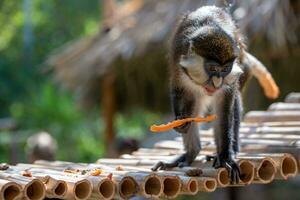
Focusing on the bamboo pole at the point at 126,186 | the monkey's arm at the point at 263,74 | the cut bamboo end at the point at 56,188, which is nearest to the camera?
the cut bamboo end at the point at 56,188

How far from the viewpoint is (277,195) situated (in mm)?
10758

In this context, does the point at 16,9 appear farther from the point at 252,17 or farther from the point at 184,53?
the point at 184,53

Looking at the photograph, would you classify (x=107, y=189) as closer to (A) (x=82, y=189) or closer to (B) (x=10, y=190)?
(A) (x=82, y=189)

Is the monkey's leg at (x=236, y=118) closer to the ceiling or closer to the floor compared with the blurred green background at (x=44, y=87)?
closer to the floor

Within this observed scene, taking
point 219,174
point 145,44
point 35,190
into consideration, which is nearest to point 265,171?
point 219,174

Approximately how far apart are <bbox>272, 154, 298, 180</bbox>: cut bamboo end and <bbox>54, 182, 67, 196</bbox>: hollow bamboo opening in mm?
1242

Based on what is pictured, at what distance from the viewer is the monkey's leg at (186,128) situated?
4297 mm

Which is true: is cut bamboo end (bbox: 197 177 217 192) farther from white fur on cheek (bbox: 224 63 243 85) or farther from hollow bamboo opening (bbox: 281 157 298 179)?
white fur on cheek (bbox: 224 63 243 85)

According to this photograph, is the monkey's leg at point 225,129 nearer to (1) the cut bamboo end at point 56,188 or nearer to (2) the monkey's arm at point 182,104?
(2) the monkey's arm at point 182,104

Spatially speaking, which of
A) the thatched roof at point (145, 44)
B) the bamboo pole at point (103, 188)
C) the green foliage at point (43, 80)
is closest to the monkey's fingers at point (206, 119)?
the bamboo pole at point (103, 188)

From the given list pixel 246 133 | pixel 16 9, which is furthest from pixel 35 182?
pixel 16 9

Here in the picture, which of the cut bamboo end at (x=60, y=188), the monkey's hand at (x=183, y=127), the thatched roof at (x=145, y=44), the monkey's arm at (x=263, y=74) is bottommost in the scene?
the cut bamboo end at (x=60, y=188)

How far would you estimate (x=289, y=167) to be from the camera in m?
4.04

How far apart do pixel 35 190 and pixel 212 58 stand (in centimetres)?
128
